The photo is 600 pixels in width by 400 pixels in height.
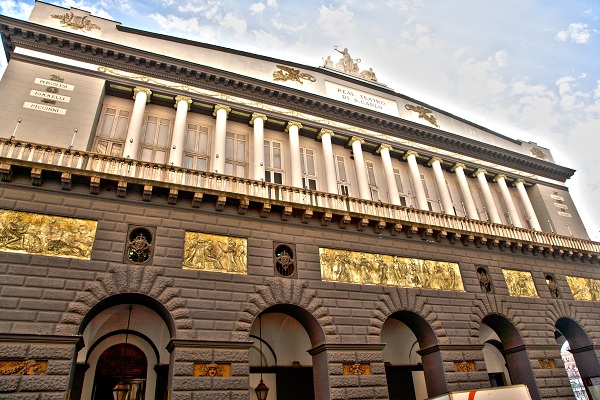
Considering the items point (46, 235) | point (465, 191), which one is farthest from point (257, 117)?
point (465, 191)

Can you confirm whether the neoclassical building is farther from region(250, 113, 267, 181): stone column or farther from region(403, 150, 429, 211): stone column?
region(403, 150, 429, 211): stone column

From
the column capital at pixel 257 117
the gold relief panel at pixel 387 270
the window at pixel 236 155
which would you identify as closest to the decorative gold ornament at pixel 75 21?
the window at pixel 236 155

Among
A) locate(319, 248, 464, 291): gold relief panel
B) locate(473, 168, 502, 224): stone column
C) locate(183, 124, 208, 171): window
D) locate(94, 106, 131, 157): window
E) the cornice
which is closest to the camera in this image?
locate(319, 248, 464, 291): gold relief panel

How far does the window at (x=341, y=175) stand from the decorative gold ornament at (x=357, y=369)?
970cm

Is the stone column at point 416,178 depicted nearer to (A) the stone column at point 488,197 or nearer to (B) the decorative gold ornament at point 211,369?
(A) the stone column at point 488,197

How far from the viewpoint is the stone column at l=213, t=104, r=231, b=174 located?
62.6ft

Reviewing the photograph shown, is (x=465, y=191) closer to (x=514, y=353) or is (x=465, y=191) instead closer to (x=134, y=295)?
(x=514, y=353)

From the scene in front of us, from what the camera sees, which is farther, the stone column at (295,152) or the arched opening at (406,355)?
the stone column at (295,152)

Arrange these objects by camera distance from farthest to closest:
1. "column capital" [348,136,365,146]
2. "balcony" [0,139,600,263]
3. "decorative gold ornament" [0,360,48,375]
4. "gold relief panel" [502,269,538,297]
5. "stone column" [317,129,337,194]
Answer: "column capital" [348,136,365,146]
"stone column" [317,129,337,194]
"gold relief panel" [502,269,538,297]
"balcony" [0,139,600,263]
"decorative gold ornament" [0,360,48,375]

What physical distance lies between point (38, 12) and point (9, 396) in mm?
16829

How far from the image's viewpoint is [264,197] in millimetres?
15891

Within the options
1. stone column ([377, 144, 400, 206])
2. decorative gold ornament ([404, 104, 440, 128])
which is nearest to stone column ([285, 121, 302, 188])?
stone column ([377, 144, 400, 206])

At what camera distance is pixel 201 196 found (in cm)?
1463

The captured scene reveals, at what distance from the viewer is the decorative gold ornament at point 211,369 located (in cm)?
1246
